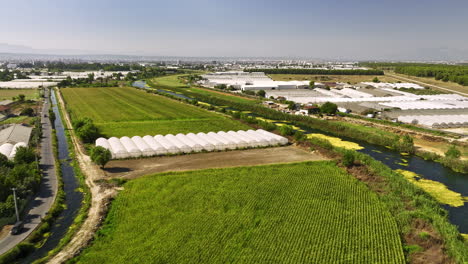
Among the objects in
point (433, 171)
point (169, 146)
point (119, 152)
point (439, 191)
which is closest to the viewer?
point (439, 191)

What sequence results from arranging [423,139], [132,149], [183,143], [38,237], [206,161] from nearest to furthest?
[38,237]
[206,161]
[132,149]
[183,143]
[423,139]

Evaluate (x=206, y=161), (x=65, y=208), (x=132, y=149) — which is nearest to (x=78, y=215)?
(x=65, y=208)

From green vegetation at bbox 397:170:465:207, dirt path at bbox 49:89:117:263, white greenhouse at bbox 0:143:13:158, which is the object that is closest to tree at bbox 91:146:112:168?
dirt path at bbox 49:89:117:263

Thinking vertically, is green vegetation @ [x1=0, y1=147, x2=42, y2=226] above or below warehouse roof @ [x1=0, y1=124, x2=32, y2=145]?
below

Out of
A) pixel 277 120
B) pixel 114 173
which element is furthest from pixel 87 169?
pixel 277 120

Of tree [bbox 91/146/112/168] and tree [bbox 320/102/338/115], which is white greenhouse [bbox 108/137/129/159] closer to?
tree [bbox 91/146/112/168]

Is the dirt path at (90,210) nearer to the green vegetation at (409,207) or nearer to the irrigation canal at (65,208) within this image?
the irrigation canal at (65,208)

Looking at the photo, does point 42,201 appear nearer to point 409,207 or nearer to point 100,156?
point 100,156
